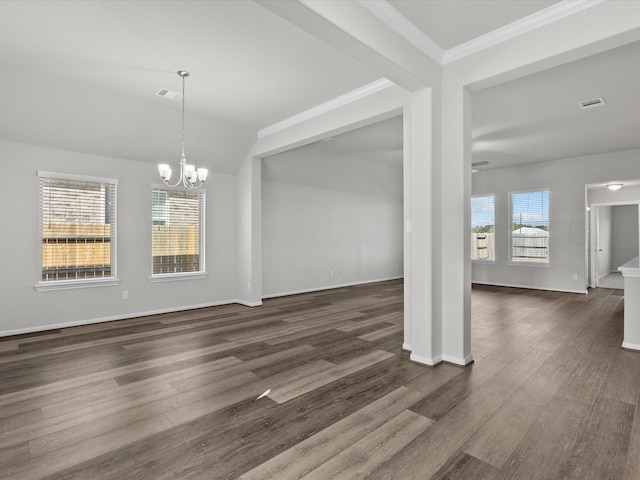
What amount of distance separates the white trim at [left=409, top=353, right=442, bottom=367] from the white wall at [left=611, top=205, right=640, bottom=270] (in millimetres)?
11425

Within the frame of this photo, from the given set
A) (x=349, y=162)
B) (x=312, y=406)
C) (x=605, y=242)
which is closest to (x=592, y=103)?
(x=349, y=162)

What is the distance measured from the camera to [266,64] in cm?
357

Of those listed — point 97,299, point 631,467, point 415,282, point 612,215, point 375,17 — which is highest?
point 375,17

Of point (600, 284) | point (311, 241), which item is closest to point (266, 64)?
point (311, 241)

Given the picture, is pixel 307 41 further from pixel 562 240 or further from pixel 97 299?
pixel 562 240

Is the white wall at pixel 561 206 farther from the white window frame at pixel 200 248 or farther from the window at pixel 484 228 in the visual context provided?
the white window frame at pixel 200 248

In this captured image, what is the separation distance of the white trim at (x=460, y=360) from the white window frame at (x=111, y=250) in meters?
4.69

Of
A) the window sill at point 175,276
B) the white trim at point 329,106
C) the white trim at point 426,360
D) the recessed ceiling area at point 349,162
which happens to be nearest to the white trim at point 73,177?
the window sill at point 175,276

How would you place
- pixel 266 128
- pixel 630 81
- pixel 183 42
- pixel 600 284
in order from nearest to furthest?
pixel 183 42
pixel 630 81
pixel 266 128
pixel 600 284

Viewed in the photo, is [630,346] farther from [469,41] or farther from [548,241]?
[548,241]

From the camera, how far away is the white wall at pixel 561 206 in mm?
7105

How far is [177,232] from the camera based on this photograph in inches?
236

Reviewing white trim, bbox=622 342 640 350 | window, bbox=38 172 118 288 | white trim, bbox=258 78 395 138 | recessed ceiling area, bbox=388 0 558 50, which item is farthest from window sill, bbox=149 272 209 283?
white trim, bbox=622 342 640 350

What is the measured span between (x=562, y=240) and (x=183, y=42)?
→ 8133mm
